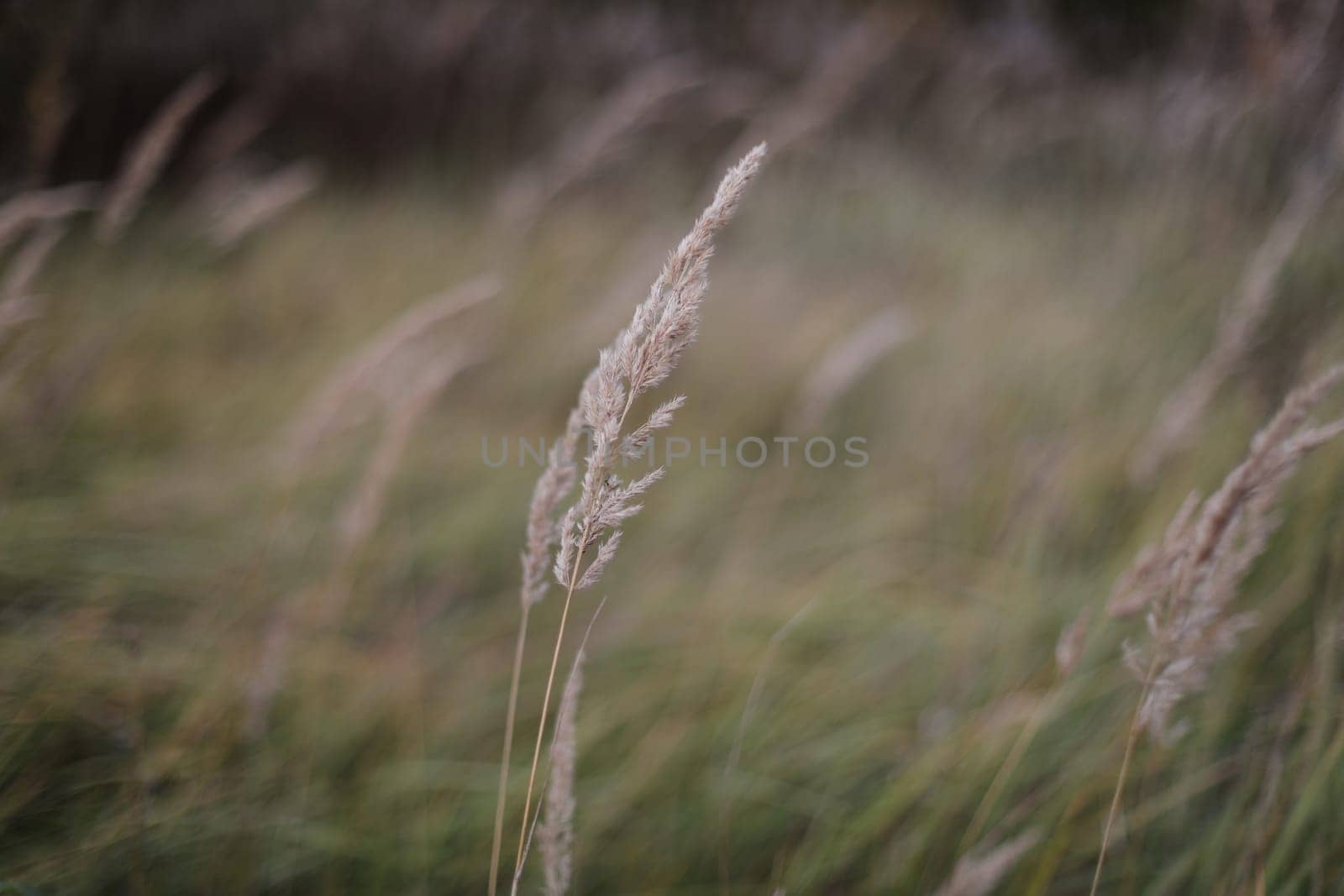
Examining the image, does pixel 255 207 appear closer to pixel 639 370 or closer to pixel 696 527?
pixel 696 527

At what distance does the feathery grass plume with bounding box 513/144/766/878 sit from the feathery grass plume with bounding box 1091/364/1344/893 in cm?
54

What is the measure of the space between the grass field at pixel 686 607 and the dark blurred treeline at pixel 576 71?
3.46 feet

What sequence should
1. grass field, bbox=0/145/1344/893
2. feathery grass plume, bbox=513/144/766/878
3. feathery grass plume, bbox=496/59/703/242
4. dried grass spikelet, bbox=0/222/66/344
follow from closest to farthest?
feathery grass plume, bbox=513/144/766/878 < grass field, bbox=0/145/1344/893 < dried grass spikelet, bbox=0/222/66/344 < feathery grass plume, bbox=496/59/703/242

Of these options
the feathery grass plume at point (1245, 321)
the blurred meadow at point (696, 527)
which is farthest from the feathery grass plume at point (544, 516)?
the feathery grass plume at point (1245, 321)

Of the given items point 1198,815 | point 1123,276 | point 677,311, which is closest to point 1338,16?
point 1123,276

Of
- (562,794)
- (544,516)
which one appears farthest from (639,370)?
(562,794)

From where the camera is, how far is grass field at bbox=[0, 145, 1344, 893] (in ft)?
3.60

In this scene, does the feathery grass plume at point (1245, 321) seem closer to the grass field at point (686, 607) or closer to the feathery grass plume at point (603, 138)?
the grass field at point (686, 607)

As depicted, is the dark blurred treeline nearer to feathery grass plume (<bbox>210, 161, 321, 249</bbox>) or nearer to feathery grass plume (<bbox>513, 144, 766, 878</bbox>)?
feathery grass plume (<bbox>210, 161, 321, 249</bbox>)

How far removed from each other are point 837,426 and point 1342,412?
4.09ft

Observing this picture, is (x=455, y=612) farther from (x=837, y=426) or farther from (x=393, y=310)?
(x=393, y=310)

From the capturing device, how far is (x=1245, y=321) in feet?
4.61

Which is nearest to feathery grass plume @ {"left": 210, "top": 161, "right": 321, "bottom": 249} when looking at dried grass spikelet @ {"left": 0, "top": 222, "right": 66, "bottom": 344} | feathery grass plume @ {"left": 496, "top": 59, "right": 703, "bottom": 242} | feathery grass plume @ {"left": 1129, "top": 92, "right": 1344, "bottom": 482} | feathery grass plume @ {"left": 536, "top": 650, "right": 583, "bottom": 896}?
dried grass spikelet @ {"left": 0, "top": 222, "right": 66, "bottom": 344}

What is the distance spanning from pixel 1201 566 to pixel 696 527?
1.35 m
